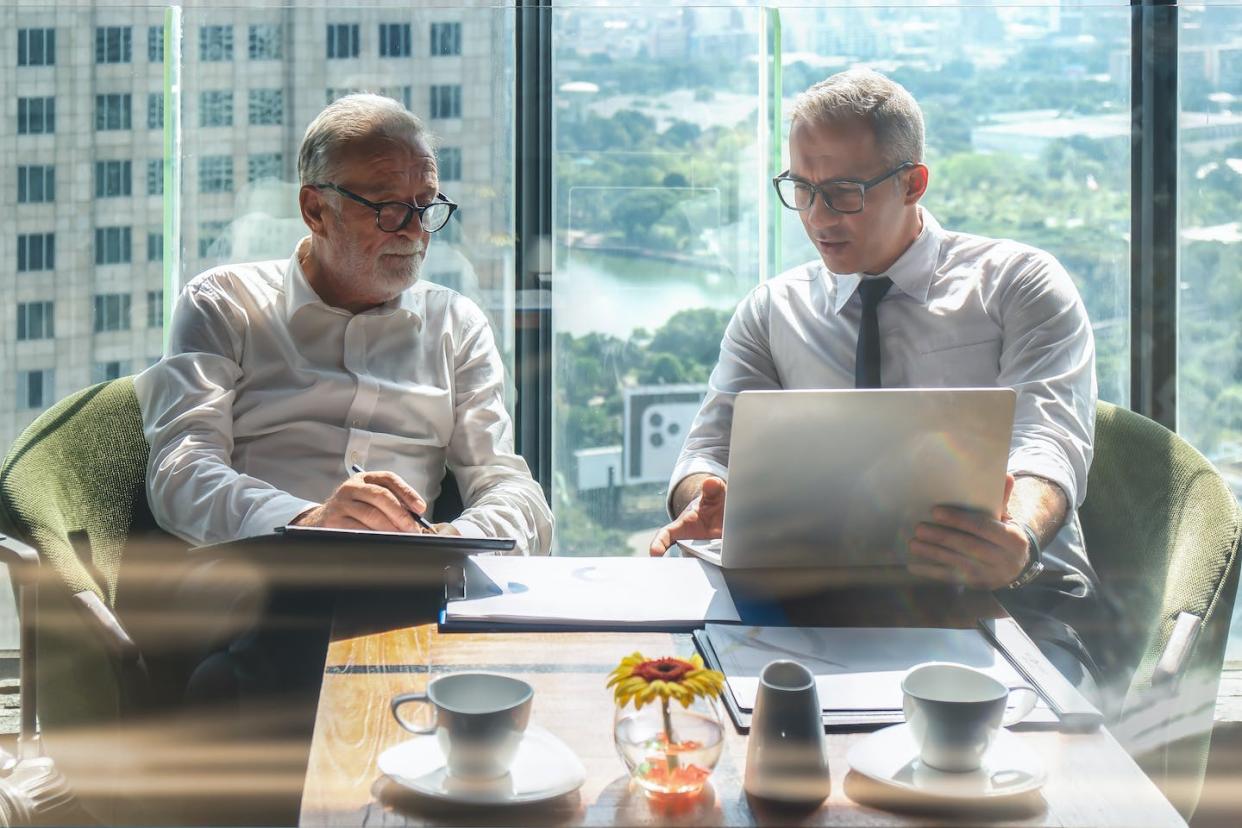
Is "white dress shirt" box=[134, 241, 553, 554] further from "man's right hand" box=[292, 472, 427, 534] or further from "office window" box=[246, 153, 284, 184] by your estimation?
"office window" box=[246, 153, 284, 184]

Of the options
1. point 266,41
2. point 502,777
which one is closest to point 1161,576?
point 502,777

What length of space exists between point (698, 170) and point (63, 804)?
6.19 ft

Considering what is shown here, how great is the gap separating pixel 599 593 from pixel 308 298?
94 centimetres

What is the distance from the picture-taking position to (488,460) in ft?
6.88

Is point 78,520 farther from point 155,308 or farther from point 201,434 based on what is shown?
point 155,308

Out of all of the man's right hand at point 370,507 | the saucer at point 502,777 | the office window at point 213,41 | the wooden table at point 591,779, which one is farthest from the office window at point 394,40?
the saucer at point 502,777

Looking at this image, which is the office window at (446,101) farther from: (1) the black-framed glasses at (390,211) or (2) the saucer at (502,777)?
(2) the saucer at (502,777)

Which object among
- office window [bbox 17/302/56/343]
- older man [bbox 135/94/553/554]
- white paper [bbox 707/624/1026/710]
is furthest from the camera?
office window [bbox 17/302/56/343]

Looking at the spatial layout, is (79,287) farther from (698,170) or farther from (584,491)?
(698,170)

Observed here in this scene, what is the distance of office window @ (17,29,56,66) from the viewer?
2.74 meters

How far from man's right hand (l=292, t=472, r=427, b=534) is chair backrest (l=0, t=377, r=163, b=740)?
1.05 feet

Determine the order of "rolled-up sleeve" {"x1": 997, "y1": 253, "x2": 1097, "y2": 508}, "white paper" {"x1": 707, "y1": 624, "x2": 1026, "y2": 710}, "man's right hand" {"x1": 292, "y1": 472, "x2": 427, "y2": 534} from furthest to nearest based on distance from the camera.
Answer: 1. "rolled-up sleeve" {"x1": 997, "y1": 253, "x2": 1097, "y2": 508}
2. "man's right hand" {"x1": 292, "y1": 472, "x2": 427, "y2": 534}
3. "white paper" {"x1": 707, "y1": 624, "x2": 1026, "y2": 710}

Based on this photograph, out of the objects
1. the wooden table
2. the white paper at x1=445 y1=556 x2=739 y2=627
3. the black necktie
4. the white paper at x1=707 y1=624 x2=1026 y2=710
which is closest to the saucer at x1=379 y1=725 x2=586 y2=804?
the wooden table

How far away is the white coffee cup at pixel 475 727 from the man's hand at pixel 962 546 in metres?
0.62
